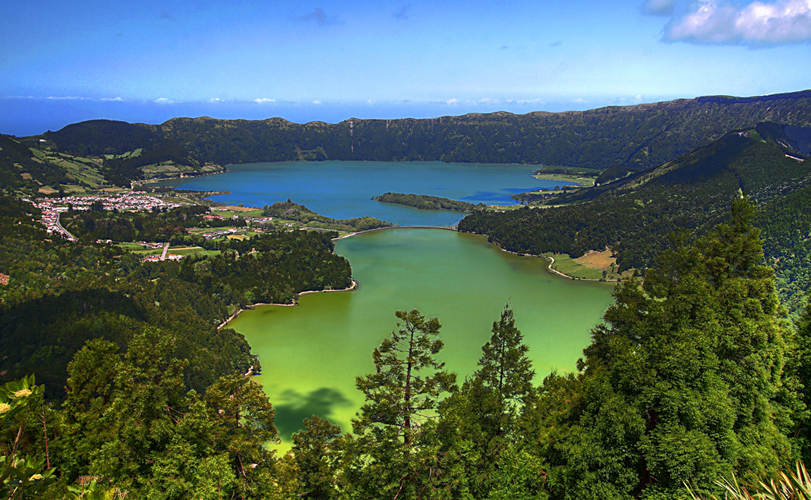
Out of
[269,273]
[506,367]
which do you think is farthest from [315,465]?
[269,273]

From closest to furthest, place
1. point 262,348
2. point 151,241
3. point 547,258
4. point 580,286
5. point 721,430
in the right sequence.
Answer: point 721,430 → point 262,348 → point 580,286 → point 547,258 → point 151,241

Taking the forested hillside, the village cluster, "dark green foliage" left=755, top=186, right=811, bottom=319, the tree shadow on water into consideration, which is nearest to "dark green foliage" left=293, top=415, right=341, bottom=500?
the tree shadow on water

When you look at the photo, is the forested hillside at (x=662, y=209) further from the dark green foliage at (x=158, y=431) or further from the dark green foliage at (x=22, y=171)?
the dark green foliage at (x=22, y=171)

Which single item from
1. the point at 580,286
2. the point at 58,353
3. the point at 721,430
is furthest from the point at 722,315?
the point at 580,286

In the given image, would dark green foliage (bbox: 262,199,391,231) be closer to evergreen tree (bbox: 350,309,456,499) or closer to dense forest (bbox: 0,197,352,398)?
dense forest (bbox: 0,197,352,398)

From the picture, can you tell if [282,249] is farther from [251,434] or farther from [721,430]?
[721,430]
